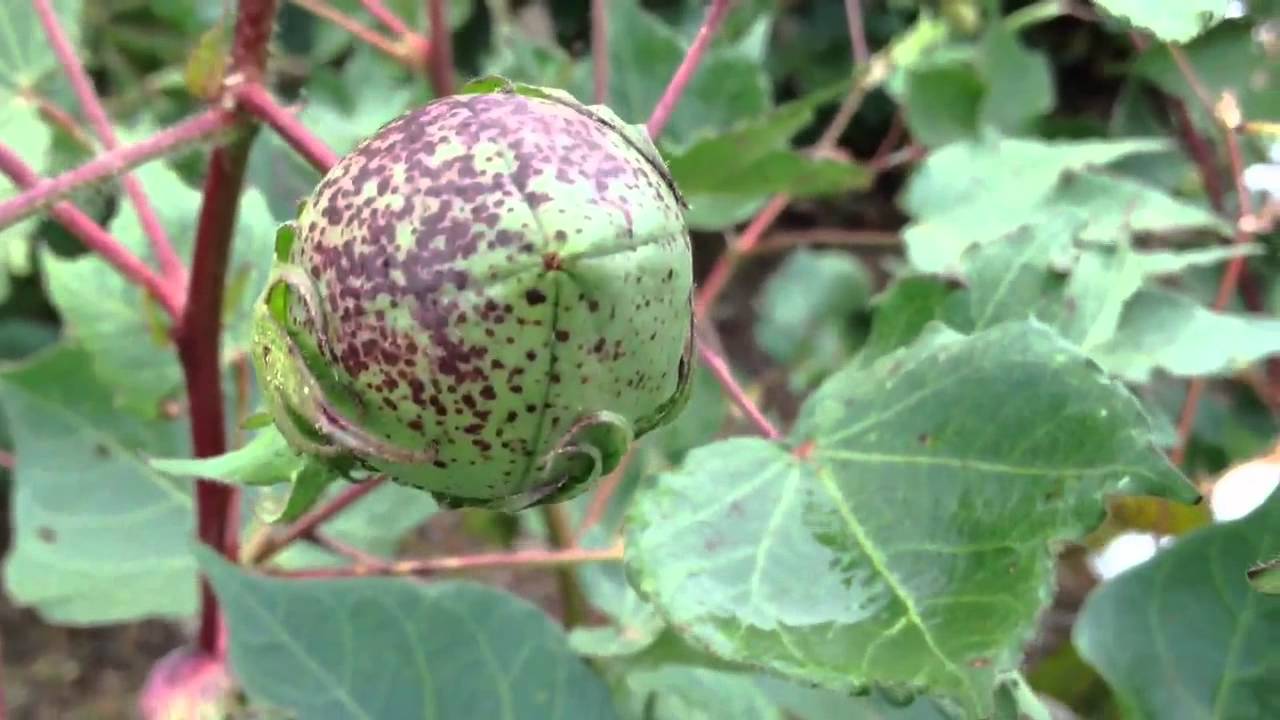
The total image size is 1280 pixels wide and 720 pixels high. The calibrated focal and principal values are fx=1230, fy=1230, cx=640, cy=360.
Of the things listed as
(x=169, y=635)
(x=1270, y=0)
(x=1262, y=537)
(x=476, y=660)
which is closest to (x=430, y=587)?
(x=476, y=660)

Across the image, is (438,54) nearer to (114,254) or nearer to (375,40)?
(375,40)

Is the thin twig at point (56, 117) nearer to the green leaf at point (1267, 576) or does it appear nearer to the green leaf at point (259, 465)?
the green leaf at point (259, 465)

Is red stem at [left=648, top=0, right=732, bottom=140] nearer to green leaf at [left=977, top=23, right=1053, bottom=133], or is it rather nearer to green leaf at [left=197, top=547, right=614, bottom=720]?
green leaf at [left=197, top=547, right=614, bottom=720]

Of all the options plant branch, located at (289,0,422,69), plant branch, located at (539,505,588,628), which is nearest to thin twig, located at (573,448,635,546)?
plant branch, located at (539,505,588,628)

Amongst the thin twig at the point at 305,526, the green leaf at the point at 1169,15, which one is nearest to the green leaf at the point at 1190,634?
the green leaf at the point at 1169,15

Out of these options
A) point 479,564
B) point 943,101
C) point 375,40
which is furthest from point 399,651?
point 943,101
